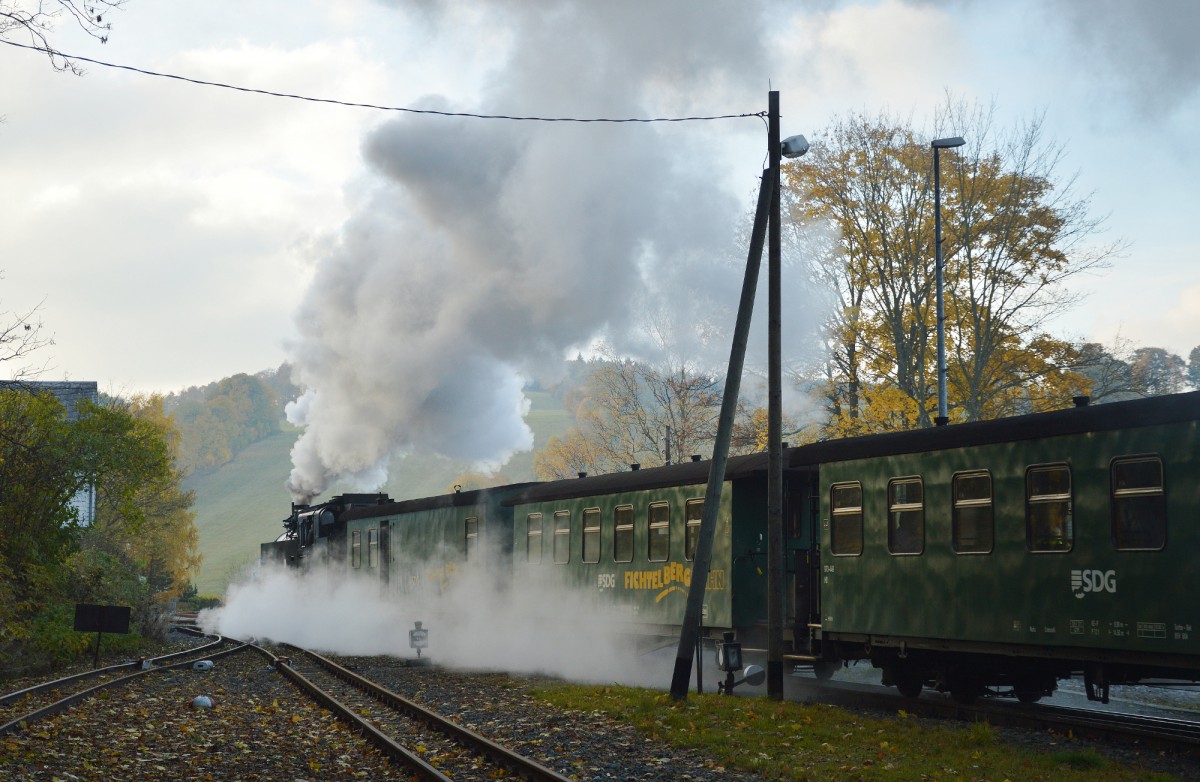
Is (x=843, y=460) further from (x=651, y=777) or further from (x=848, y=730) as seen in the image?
(x=651, y=777)

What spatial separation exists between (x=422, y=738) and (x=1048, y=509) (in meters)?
7.24

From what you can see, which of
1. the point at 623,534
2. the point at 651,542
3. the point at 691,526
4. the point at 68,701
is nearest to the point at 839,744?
the point at 691,526

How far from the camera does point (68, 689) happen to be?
20.3 m

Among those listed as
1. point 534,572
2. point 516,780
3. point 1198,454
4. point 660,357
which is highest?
point 660,357

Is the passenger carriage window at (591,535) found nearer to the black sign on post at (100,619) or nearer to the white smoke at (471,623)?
the white smoke at (471,623)

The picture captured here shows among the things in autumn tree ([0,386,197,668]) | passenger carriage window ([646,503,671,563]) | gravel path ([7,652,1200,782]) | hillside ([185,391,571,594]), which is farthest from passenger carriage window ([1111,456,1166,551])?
hillside ([185,391,571,594])

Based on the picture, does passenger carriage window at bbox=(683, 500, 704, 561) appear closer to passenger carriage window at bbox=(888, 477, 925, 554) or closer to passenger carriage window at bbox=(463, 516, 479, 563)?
passenger carriage window at bbox=(888, 477, 925, 554)

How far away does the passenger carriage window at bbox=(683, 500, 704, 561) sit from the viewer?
62.8ft

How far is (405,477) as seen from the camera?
544 ft

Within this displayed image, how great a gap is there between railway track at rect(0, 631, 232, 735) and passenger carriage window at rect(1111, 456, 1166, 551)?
12.3m

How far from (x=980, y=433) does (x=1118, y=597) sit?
2533 mm

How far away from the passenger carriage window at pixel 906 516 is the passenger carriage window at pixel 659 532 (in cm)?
533

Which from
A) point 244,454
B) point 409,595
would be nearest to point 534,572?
point 409,595

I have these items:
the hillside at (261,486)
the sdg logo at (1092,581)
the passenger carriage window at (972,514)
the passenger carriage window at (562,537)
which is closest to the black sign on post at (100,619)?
the passenger carriage window at (562,537)
